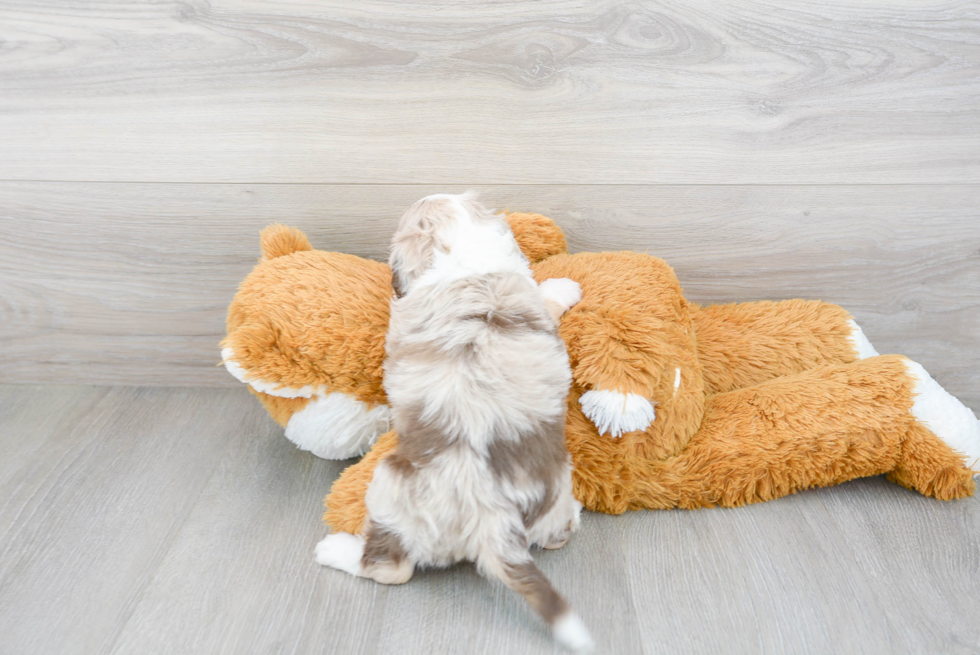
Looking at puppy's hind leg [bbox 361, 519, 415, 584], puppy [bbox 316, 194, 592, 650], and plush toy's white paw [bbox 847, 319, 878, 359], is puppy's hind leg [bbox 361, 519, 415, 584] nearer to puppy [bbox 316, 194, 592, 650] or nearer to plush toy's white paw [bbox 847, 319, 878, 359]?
puppy [bbox 316, 194, 592, 650]

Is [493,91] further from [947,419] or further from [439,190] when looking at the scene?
[947,419]

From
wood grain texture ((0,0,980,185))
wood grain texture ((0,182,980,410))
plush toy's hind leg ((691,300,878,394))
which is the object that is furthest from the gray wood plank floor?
wood grain texture ((0,0,980,185))

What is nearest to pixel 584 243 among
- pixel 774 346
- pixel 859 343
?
pixel 774 346

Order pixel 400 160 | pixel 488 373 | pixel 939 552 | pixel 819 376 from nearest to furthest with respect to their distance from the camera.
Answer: pixel 488 373 < pixel 939 552 < pixel 819 376 < pixel 400 160

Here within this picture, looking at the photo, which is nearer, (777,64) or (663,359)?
(663,359)

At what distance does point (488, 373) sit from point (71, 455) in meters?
0.89

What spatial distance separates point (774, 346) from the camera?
1.22 meters

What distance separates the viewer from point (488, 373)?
2.94 ft

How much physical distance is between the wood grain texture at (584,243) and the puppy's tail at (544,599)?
0.66 m

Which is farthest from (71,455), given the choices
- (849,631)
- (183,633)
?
(849,631)

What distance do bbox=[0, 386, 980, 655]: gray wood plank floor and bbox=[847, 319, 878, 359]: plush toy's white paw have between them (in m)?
0.22

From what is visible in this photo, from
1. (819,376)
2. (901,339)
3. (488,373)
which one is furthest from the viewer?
(901,339)

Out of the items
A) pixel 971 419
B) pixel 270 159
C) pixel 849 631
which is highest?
pixel 270 159

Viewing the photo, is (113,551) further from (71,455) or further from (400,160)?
(400,160)
